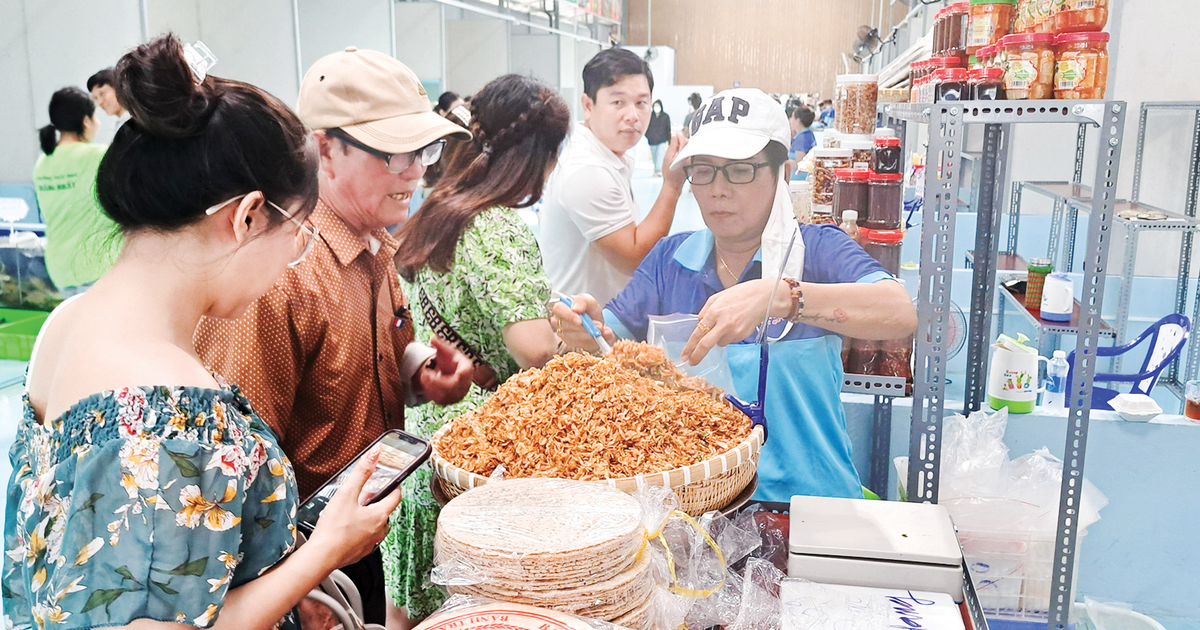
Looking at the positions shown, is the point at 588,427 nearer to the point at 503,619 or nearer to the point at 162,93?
the point at 503,619

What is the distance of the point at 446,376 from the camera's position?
199cm

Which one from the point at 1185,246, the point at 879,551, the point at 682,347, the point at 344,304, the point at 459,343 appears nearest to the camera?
the point at 879,551

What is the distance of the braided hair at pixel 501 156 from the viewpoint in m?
2.23

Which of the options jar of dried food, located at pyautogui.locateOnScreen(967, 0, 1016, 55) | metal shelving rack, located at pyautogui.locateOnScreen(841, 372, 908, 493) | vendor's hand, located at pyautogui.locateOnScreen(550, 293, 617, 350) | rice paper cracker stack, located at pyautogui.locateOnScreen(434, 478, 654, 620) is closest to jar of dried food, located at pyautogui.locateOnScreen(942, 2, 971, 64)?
jar of dried food, located at pyautogui.locateOnScreen(967, 0, 1016, 55)

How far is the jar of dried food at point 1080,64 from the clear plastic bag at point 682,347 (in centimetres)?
89

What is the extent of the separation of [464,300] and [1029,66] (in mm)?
1355

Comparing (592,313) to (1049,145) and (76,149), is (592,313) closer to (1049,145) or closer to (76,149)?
(76,149)

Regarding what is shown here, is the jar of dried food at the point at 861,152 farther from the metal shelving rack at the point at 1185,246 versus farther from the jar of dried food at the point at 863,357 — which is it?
the metal shelving rack at the point at 1185,246

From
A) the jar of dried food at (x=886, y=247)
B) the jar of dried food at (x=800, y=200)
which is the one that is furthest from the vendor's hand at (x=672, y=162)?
the jar of dried food at (x=886, y=247)

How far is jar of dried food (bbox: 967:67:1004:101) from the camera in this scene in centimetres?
176

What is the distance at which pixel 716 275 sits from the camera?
212 centimetres

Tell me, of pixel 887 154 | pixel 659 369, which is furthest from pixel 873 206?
pixel 659 369

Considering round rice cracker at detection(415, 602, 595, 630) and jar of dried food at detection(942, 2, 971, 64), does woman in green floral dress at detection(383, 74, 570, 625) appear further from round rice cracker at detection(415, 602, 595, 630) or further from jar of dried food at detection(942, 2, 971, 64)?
jar of dried food at detection(942, 2, 971, 64)

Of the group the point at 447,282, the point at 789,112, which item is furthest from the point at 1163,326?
the point at 447,282
